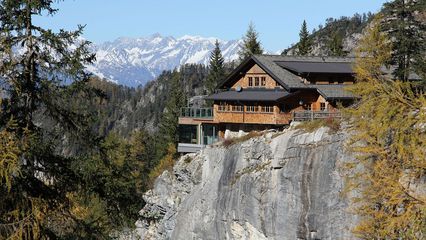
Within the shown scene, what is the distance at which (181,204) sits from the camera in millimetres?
49125

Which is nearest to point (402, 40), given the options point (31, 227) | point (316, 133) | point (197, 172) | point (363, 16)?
point (316, 133)

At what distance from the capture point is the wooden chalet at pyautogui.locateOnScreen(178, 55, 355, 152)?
146ft

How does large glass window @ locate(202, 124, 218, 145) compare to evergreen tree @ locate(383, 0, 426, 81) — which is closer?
evergreen tree @ locate(383, 0, 426, 81)

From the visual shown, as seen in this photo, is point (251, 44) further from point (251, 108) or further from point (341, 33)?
point (341, 33)

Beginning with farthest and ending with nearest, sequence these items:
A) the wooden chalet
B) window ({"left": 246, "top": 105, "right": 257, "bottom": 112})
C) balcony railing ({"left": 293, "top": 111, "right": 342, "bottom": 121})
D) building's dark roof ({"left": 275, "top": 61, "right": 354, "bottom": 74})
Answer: building's dark roof ({"left": 275, "top": 61, "right": 354, "bottom": 74}), window ({"left": 246, "top": 105, "right": 257, "bottom": 112}), the wooden chalet, balcony railing ({"left": 293, "top": 111, "right": 342, "bottom": 121})

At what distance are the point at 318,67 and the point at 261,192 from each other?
1516cm

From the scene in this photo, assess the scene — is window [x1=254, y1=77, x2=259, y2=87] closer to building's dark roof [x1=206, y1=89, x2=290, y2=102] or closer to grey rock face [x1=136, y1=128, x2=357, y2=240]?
building's dark roof [x1=206, y1=89, x2=290, y2=102]

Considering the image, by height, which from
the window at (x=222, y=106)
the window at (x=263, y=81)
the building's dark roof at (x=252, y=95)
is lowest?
the window at (x=222, y=106)

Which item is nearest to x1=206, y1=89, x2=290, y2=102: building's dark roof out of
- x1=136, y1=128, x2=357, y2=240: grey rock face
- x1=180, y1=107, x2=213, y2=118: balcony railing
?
x1=180, y1=107, x2=213, y2=118: balcony railing

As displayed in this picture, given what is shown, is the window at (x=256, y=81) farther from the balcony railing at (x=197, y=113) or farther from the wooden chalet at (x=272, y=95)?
the balcony railing at (x=197, y=113)

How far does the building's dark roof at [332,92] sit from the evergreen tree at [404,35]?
6738 millimetres

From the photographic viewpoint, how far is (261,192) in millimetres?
37688

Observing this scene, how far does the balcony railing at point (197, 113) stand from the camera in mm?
51406

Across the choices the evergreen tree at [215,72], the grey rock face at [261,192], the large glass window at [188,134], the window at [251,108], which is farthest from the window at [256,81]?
the evergreen tree at [215,72]
